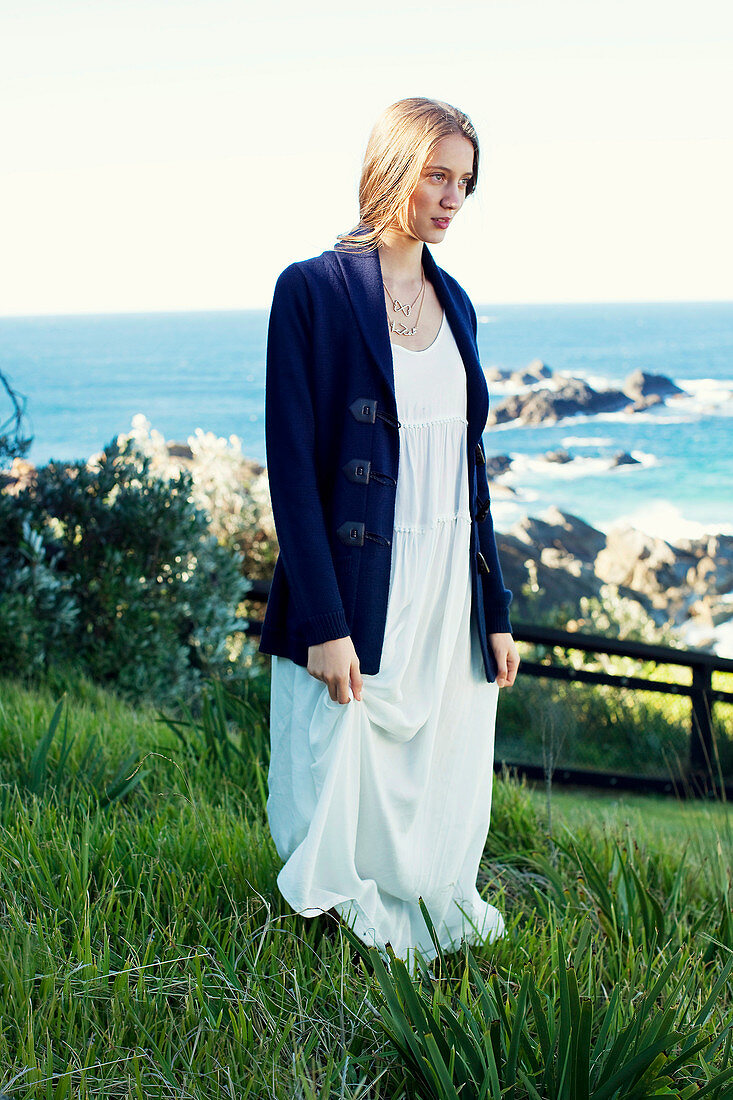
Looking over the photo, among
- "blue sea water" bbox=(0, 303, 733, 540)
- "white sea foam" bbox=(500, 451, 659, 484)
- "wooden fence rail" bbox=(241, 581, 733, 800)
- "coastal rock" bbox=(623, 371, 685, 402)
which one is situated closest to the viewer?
"wooden fence rail" bbox=(241, 581, 733, 800)

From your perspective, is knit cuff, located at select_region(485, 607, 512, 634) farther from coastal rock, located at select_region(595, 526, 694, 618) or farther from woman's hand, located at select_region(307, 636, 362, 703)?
coastal rock, located at select_region(595, 526, 694, 618)

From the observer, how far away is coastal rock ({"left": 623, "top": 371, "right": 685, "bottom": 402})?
44.3m

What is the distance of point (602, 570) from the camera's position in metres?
18.3

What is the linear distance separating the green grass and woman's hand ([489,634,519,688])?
59 centimetres

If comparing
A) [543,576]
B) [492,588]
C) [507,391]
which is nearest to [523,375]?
[507,391]

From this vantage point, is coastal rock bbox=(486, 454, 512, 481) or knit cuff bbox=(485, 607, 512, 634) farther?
coastal rock bbox=(486, 454, 512, 481)

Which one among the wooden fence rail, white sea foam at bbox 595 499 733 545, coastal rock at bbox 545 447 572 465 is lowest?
white sea foam at bbox 595 499 733 545

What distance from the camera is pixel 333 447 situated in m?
1.97

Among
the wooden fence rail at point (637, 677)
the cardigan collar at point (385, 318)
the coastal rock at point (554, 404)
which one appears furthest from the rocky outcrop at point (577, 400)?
the cardigan collar at point (385, 318)

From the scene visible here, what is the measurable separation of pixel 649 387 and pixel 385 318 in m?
45.4

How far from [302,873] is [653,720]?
493cm

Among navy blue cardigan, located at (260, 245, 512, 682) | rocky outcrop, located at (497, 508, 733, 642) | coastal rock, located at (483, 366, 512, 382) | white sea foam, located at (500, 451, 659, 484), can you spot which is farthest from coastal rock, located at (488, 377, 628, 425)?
navy blue cardigan, located at (260, 245, 512, 682)

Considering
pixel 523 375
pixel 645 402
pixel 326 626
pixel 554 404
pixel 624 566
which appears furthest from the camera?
pixel 523 375

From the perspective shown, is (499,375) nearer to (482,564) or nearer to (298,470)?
(482,564)
